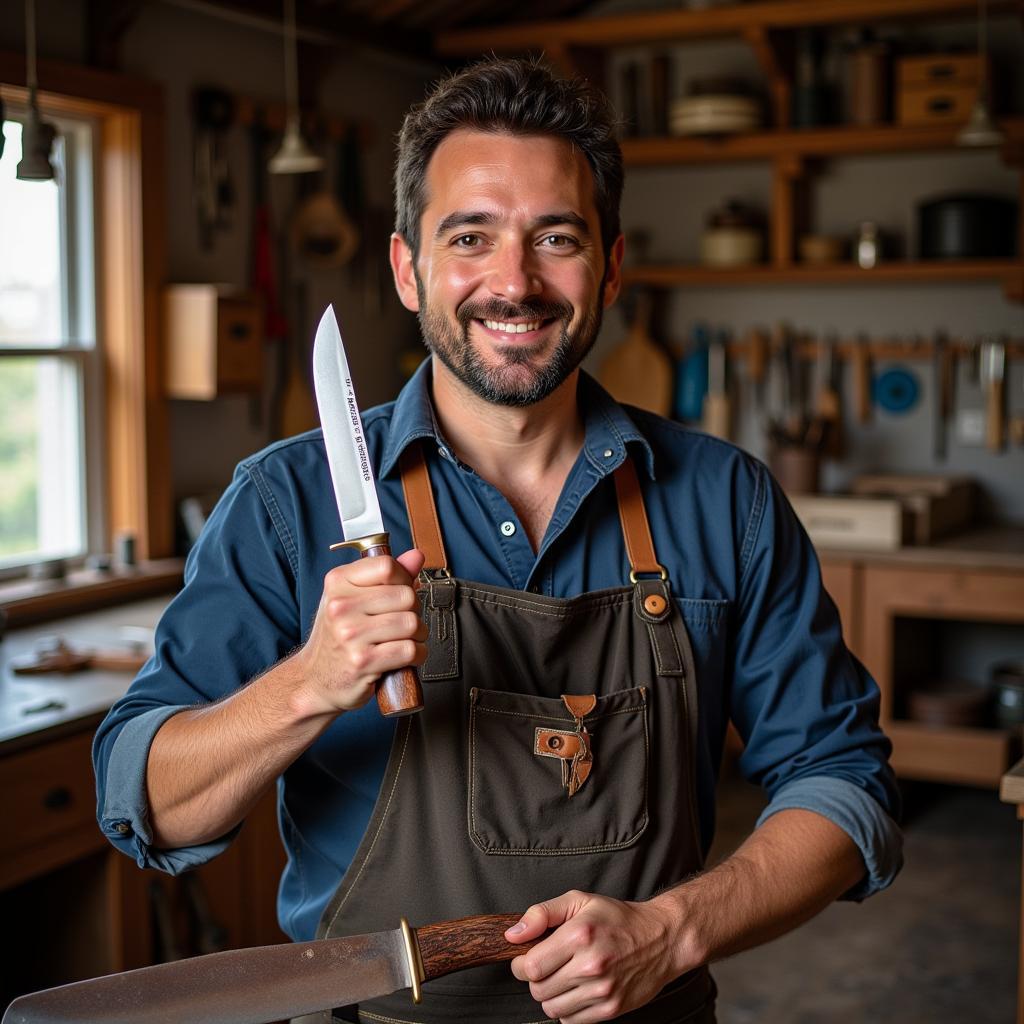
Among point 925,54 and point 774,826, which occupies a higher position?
point 925,54

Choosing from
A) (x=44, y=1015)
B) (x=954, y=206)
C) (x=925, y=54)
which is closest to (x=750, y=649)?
(x=44, y=1015)

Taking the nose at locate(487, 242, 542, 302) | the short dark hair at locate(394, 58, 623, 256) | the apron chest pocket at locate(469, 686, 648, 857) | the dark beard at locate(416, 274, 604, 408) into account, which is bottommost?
the apron chest pocket at locate(469, 686, 648, 857)

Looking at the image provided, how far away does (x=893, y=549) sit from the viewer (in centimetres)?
448

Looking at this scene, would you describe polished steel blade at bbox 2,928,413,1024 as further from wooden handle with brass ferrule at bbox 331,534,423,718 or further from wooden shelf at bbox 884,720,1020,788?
wooden shelf at bbox 884,720,1020,788

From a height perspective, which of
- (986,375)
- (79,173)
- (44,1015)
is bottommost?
(44,1015)

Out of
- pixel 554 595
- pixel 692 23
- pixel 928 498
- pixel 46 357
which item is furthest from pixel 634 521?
pixel 692 23

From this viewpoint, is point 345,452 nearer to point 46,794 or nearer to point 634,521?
point 634,521

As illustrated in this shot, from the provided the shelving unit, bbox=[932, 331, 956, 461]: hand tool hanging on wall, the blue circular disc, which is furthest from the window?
bbox=[932, 331, 956, 461]: hand tool hanging on wall

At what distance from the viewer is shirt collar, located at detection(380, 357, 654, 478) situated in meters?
1.60

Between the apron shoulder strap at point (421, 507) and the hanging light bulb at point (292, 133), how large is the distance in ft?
8.47

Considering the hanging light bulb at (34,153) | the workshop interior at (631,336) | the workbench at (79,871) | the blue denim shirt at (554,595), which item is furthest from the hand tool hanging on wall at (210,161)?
the blue denim shirt at (554,595)

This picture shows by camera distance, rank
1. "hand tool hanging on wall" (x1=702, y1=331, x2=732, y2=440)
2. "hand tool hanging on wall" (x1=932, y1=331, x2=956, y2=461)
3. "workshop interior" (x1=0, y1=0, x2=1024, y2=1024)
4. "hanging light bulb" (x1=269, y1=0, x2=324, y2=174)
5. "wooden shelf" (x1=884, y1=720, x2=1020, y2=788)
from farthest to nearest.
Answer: "hand tool hanging on wall" (x1=702, y1=331, x2=732, y2=440) < "hand tool hanging on wall" (x1=932, y1=331, x2=956, y2=461) < "wooden shelf" (x1=884, y1=720, x2=1020, y2=788) < "hanging light bulb" (x1=269, y1=0, x2=324, y2=174) < "workshop interior" (x1=0, y1=0, x2=1024, y2=1024)

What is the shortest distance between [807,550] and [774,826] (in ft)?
1.21

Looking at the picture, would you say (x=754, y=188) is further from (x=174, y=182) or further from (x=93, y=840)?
(x=93, y=840)
